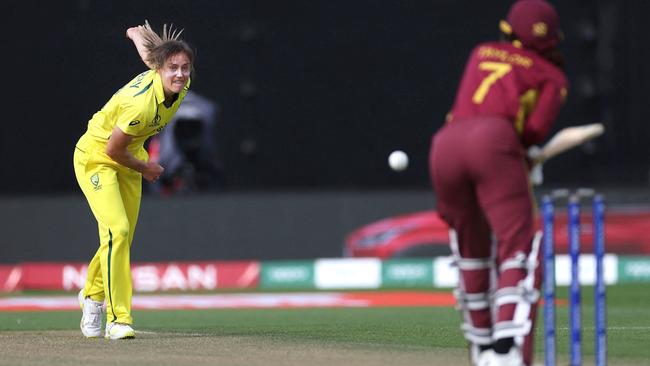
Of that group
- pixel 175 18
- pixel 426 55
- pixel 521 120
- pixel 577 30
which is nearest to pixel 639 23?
pixel 577 30

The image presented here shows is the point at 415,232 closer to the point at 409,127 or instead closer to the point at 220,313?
the point at 409,127

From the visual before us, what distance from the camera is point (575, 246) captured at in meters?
5.49

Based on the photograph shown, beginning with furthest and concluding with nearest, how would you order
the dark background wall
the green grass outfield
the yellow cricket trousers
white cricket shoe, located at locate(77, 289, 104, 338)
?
1. the dark background wall
2. white cricket shoe, located at locate(77, 289, 104, 338)
3. the yellow cricket trousers
4. the green grass outfield

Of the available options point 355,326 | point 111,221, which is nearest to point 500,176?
point 111,221

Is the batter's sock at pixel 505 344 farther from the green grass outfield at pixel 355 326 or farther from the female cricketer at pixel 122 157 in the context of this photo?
the female cricketer at pixel 122 157

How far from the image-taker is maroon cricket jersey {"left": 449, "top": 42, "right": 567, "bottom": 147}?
5590 millimetres

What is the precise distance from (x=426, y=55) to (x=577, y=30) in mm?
1519

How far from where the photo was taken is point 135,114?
24.5 feet

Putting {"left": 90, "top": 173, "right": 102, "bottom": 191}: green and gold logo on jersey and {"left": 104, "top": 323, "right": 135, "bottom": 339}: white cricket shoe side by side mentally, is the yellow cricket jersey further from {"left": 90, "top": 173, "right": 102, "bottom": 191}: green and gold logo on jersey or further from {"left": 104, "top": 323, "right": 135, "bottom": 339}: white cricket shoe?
{"left": 104, "top": 323, "right": 135, "bottom": 339}: white cricket shoe

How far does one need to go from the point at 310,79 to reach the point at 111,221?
7.22m

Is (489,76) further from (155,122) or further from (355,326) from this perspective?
(355,326)

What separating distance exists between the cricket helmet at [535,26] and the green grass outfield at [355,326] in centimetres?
160

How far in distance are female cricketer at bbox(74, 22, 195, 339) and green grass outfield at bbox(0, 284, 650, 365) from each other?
2.18ft

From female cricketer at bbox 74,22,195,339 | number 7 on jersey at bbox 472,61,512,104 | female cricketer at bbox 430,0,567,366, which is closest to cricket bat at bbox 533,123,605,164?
female cricketer at bbox 430,0,567,366
